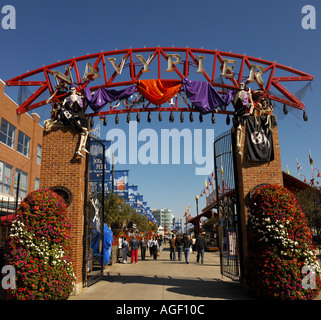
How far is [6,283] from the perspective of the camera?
23.4 ft

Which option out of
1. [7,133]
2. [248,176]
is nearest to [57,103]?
[248,176]

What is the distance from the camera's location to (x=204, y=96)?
10414 millimetres

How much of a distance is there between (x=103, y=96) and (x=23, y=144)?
21301 millimetres

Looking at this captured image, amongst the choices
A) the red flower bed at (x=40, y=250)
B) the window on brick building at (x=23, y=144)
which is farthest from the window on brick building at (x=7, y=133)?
the red flower bed at (x=40, y=250)

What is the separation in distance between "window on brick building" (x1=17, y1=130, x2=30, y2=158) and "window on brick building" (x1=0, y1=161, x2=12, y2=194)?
10.1 feet

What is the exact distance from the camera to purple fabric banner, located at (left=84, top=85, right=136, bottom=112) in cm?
1037

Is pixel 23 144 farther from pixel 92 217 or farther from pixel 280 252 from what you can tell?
pixel 280 252

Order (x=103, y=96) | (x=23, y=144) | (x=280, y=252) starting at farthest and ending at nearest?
(x=23, y=144) < (x=103, y=96) < (x=280, y=252)

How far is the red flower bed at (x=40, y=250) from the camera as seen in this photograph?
7.14 meters

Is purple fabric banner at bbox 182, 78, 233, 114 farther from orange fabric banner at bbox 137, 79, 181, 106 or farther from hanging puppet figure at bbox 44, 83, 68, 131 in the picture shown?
hanging puppet figure at bbox 44, 83, 68, 131

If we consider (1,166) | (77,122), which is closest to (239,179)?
(77,122)

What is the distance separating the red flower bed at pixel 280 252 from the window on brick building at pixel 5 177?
22124 mm

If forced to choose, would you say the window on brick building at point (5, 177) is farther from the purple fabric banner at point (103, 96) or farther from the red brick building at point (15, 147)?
the purple fabric banner at point (103, 96)
